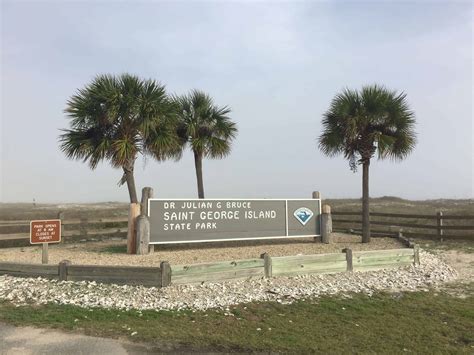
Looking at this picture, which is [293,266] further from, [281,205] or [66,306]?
[281,205]

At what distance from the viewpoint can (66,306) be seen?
7.21m

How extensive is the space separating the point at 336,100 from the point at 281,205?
4189 millimetres

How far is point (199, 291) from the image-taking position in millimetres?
8023

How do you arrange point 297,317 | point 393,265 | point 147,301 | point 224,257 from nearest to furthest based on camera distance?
point 297,317 → point 147,301 → point 393,265 → point 224,257

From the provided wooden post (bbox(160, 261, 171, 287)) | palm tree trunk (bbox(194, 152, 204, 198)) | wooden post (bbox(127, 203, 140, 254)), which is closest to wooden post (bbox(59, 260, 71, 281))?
wooden post (bbox(160, 261, 171, 287))

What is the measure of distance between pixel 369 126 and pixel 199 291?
996 centimetres

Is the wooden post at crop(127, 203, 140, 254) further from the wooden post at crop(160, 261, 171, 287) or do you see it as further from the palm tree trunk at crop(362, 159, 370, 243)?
the palm tree trunk at crop(362, 159, 370, 243)

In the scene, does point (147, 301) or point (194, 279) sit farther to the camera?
point (194, 279)

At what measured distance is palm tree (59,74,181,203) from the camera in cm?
1487

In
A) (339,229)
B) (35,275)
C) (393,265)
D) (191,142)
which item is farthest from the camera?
(339,229)

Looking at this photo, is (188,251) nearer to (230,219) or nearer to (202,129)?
(230,219)

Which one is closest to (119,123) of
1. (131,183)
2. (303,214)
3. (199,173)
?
(131,183)

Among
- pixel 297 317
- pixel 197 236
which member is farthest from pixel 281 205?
pixel 297 317

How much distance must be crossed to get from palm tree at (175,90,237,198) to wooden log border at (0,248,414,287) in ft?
30.0
